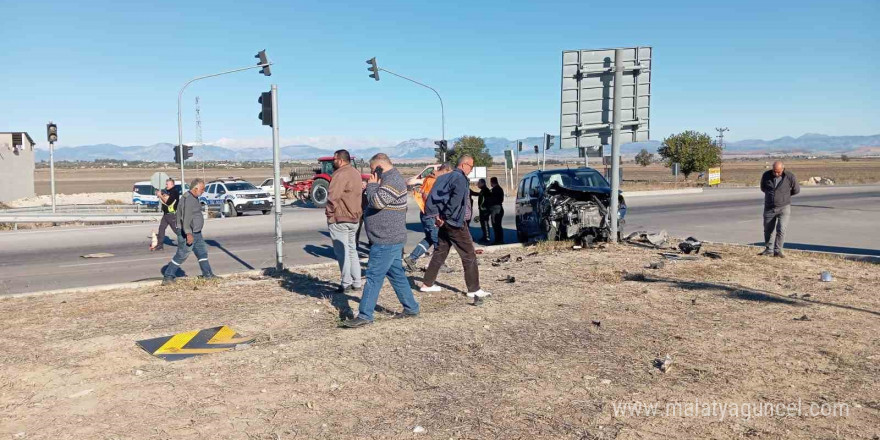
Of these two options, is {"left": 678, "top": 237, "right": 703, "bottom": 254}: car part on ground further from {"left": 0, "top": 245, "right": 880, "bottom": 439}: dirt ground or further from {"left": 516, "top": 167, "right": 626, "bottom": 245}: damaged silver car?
{"left": 0, "top": 245, "right": 880, "bottom": 439}: dirt ground

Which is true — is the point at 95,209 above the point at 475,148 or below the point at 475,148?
below

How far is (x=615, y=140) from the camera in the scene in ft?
43.4

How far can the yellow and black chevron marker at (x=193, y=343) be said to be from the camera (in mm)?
6168

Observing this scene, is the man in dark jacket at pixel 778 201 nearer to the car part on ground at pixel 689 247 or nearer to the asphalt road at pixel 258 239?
the car part on ground at pixel 689 247

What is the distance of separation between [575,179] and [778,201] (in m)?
5.11

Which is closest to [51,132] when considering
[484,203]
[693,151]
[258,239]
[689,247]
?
[258,239]

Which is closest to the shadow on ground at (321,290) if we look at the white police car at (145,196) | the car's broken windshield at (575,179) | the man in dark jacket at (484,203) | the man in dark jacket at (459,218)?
the man in dark jacket at (459,218)

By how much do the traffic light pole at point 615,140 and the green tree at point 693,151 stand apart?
132 ft

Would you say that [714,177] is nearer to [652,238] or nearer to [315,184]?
[315,184]

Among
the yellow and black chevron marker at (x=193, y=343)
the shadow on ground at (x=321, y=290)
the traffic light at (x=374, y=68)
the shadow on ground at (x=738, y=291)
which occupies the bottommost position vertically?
the yellow and black chevron marker at (x=193, y=343)

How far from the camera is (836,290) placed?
8.48 metres

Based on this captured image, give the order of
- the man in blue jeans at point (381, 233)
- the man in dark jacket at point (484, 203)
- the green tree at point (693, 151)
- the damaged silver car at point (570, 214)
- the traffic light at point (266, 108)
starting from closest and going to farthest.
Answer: the man in blue jeans at point (381, 233) → the traffic light at point (266, 108) → the damaged silver car at point (570, 214) → the man in dark jacket at point (484, 203) → the green tree at point (693, 151)

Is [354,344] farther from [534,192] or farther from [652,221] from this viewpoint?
[652,221]

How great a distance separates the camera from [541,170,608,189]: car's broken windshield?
1550 centimetres
